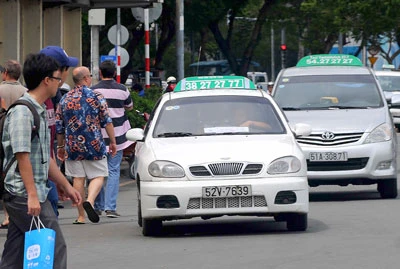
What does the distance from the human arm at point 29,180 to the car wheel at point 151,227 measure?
4846mm

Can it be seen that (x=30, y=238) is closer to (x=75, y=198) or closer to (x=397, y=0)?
(x=75, y=198)

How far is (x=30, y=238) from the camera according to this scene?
725 cm

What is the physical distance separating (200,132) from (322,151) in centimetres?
338

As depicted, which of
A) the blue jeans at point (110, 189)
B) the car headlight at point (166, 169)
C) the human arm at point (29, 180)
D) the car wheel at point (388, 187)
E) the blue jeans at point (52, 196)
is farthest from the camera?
the car wheel at point (388, 187)

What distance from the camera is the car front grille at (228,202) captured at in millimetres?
11805

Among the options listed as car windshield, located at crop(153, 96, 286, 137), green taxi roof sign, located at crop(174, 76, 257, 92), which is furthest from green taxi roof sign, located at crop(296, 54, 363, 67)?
car windshield, located at crop(153, 96, 286, 137)

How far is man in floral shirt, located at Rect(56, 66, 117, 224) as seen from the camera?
1326 centimetres

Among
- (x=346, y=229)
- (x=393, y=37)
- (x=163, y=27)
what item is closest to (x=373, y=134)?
(x=346, y=229)

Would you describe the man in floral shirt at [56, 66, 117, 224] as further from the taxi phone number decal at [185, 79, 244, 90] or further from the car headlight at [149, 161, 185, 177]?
the car headlight at [149, 161, 185, 177]

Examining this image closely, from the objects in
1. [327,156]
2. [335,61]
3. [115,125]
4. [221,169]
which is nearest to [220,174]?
[221,169]

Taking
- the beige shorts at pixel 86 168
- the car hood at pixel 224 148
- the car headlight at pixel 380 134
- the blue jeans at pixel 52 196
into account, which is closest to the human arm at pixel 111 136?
the beige shorts at pixel 86 168

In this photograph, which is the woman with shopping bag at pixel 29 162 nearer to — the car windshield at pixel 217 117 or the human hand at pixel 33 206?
the human hand at pixel 33 206

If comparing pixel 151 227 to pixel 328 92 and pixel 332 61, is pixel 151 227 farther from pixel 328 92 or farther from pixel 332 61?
pixel 332 61

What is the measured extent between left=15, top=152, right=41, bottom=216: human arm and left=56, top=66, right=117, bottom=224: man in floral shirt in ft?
19.3
